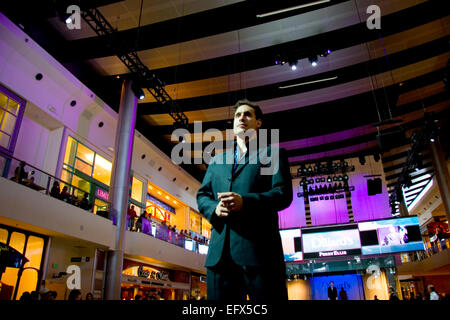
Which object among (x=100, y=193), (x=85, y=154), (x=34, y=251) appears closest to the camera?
(x=34, y=251)

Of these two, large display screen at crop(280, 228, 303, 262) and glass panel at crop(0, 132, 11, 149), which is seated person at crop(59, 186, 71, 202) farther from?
large display screen at crop(280, 228, 303, 262)

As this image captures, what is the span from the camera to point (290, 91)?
14.4 meters

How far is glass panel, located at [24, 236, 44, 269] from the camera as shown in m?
9.85

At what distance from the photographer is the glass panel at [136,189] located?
53.8 feet

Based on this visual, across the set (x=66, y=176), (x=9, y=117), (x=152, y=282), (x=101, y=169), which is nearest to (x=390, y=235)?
(x=152, y=282)

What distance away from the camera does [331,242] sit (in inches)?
697

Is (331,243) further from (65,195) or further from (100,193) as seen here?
(65,195)

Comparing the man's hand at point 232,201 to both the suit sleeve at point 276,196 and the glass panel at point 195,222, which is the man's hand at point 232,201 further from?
the glass panel at point 195,222

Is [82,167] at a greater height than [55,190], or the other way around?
[82,167]

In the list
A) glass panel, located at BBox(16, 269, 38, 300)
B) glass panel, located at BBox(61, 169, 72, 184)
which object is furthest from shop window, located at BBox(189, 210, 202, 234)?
glass panel, located at BBox(16, 269, 38, 300)

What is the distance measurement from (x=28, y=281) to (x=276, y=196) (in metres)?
11.1

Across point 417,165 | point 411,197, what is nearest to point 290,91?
point 417,165
